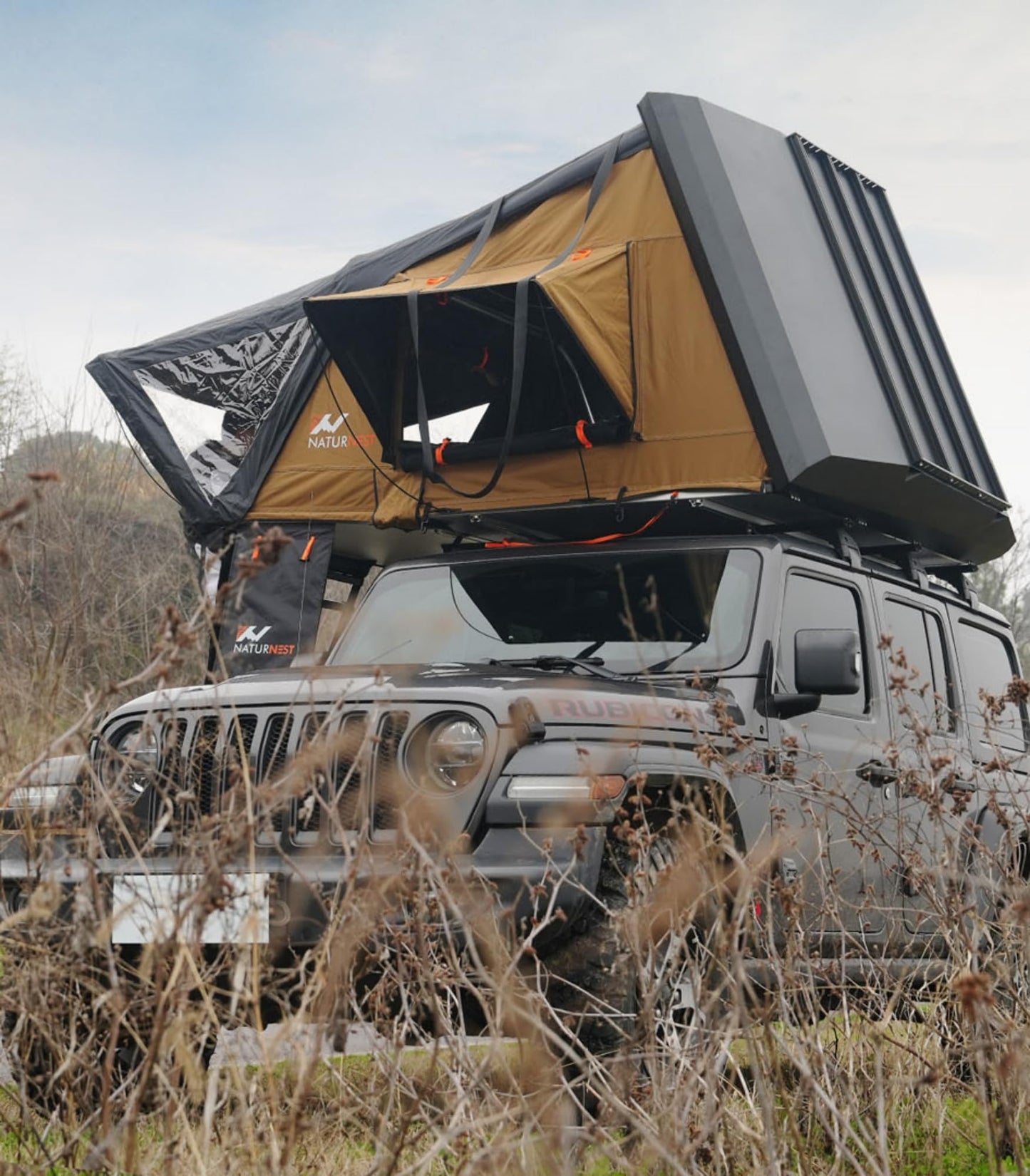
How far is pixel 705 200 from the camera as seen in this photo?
19.5 feet

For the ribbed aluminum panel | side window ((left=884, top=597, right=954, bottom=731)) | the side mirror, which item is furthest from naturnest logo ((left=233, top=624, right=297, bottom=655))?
the ribbed aluminum panel

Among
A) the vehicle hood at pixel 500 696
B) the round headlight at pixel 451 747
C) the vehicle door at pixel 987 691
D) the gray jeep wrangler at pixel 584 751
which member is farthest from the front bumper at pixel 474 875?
the vehicle door at pixel 987 691

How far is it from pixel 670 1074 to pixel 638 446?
3131 millimetres

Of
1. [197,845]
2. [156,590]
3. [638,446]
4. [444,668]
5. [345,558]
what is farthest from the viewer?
[156,590]

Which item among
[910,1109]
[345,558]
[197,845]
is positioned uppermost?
[345,558]

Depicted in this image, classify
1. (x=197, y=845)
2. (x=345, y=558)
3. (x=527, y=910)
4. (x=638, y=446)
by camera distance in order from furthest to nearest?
(x=345, y=558), (x=638, y=446), (x=527, y=910), (x=197, y=845)

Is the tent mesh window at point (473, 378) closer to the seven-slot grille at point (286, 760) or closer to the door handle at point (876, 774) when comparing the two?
the door handle at point (876, 774)

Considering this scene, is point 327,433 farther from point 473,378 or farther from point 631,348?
point 631,348

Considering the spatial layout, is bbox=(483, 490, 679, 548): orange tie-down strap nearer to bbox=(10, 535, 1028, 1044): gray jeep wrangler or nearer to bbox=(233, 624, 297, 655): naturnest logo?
bbox=(10, 535, 1028, 1044): gray jeep wrangler

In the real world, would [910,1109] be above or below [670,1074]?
below

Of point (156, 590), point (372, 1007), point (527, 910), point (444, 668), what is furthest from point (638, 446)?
point (156, 590)

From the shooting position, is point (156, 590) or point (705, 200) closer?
point (705, 200)

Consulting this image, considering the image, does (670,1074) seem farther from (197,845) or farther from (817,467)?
(817,467)

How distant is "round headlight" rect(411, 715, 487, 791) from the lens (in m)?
4.39
